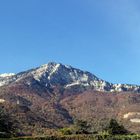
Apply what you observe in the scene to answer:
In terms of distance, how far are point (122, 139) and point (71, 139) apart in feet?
27.7

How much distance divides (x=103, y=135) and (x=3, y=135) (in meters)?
14.7

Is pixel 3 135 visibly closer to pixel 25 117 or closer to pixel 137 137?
pixel 137 137

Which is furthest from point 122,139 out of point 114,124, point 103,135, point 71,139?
point 114,124

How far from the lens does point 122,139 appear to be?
67.1 m

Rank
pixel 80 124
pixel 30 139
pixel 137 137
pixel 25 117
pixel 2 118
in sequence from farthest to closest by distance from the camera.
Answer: pixel 25 117, pixel 80 124, pixel 2 118, pixel 137 137, pixel 30 139

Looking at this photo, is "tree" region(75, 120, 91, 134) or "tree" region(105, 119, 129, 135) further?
"tree" region(105, 119, 129, 135)

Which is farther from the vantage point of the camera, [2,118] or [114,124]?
[114,124]

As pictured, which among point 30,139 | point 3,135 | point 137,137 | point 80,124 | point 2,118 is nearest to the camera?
point 30,139

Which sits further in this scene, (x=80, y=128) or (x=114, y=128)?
(x=114, y=128)

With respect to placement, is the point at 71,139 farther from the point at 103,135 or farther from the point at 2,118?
the point at 2,118

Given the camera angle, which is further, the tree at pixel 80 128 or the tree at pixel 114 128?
the tree at pixel 114 128

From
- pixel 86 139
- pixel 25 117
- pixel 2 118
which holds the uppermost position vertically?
pixel 25 117

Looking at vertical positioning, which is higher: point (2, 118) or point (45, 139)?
point (2, 118)

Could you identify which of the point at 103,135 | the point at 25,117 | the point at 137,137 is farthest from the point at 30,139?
the point at 25,117
